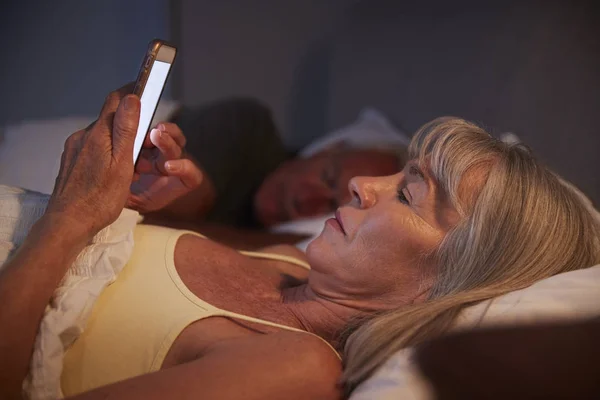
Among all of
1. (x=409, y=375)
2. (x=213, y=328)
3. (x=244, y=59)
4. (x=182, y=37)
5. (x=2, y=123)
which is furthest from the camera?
(x=244, y=59)

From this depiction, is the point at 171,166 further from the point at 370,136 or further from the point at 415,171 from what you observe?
the point at 370,136

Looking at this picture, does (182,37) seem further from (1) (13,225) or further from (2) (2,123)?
(1) (13,225)

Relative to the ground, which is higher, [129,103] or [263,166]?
[129,103]

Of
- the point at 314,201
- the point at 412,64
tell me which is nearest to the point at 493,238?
the point at 314,201

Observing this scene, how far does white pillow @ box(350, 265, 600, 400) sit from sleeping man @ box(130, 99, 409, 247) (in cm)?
78

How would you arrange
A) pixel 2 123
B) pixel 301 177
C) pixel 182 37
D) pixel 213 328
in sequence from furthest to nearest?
1. pixel 182 37
2. pixel 301 177
3. pixel 2 123
4. pixel 213 328

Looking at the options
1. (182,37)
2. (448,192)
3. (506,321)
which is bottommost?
(506,321)

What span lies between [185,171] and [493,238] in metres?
0.51

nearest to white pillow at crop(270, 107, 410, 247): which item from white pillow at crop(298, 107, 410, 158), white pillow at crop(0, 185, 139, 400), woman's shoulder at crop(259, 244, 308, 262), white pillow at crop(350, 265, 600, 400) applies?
white pillow at crop(298, 107, 410, 158)

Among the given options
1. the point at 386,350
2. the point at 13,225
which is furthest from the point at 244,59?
the point at 386,350

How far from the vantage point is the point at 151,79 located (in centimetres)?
83

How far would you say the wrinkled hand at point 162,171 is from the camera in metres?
0.96

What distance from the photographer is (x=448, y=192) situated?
842 millimetres

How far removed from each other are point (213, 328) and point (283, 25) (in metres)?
1.68
